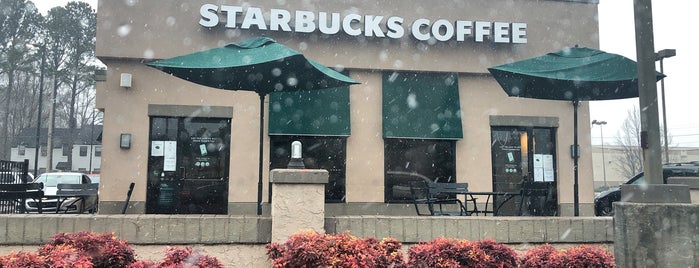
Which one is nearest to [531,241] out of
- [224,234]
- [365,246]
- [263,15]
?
[365,246]

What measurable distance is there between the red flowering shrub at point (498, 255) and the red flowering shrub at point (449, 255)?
53 mm

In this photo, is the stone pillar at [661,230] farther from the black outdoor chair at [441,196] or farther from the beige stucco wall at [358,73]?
the beige stucco wall at [358,73]

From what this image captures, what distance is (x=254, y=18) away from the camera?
10.5 metres

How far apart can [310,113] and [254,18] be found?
7.22ft

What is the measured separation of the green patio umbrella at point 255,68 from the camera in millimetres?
6168

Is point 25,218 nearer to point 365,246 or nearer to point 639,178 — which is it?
point 365,246

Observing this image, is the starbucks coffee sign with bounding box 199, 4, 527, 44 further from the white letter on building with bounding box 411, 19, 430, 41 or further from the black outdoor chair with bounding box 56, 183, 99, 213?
the black outdoor chair with bounding box 56, 183, 99, 213

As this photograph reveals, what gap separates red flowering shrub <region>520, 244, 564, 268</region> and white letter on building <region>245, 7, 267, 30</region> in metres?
7.71

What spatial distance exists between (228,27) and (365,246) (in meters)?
7.60

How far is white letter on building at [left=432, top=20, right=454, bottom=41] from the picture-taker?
11141 mm

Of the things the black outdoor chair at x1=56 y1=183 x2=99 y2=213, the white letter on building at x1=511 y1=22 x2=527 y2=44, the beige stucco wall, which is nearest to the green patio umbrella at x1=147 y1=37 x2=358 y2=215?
the black outdoor chair at x1=56 y1=183 x2=99 y2=213

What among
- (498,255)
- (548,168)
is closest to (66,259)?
(498,255)

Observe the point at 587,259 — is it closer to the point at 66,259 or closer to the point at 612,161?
the point at 66,259

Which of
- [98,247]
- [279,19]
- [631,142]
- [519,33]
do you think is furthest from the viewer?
[631,142]
